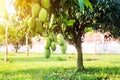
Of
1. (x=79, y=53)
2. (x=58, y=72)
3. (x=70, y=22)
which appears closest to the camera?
(x=70, y=22)

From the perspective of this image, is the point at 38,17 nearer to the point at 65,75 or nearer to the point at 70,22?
the point at 70,22

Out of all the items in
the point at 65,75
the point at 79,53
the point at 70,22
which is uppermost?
the point at 79,53

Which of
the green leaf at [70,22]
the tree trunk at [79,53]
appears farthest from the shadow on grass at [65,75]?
the green leaf at [70,22]

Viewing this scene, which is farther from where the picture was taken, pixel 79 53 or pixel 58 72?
pixel 79 53

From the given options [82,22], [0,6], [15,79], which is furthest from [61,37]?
[82,22]

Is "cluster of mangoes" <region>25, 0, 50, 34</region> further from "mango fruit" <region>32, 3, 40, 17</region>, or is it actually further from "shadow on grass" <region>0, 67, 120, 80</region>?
"shadow on grass" <region>0, 67, 120, 80</region>

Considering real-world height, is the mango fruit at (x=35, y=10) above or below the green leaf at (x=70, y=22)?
above

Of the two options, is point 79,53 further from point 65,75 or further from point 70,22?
point 70,22

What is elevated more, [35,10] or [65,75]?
[35,10]

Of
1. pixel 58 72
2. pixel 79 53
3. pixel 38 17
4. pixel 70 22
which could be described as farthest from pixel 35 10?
pixel 79 53

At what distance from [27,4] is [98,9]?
13651 millimetres

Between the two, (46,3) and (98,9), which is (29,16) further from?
(98,9)

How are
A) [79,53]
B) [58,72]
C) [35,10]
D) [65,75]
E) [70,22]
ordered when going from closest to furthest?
1. [35,10]
2. [70,22]
3. [65,75]
4. [58,72]
5. [79,53]

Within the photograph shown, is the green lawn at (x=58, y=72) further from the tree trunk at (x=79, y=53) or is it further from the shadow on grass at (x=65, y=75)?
the tree trunk at (x=79, y=53)
